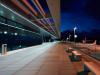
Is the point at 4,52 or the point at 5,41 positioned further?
the point at 5,41

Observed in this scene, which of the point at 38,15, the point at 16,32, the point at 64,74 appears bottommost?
the point at 64,74

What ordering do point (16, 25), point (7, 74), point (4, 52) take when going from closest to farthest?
point (7, 74) < point (4, 52) < point (16, 25)

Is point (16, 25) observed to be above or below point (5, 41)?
above

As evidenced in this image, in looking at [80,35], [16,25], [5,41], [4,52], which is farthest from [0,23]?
[80,35]

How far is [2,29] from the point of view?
28.2 meters

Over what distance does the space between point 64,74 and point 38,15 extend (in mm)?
23055

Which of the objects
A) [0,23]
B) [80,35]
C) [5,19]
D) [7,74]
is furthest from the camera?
[80,35]

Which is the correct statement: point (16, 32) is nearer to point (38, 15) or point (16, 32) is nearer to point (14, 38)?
point (14, 38)

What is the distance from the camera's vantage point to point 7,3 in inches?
678

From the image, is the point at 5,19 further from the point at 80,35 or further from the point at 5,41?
the point at 80,35

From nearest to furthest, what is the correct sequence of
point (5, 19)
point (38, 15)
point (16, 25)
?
point (5, 19) < point (38, 15) < point (16, 25)

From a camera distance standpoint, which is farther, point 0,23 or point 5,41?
point 5,41

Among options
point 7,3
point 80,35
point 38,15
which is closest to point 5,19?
point 38,15

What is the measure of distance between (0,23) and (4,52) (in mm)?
6444
